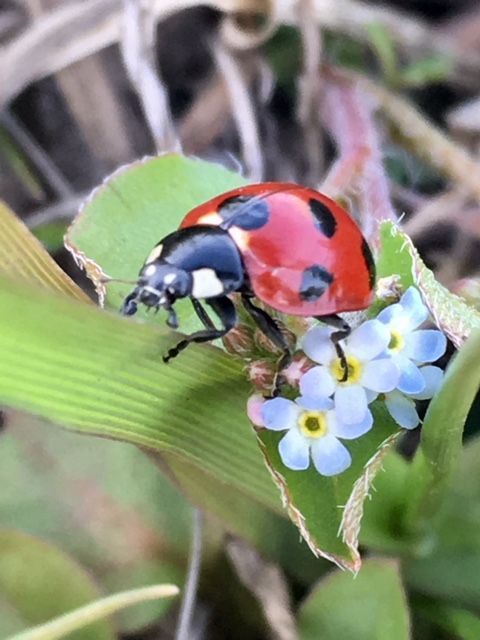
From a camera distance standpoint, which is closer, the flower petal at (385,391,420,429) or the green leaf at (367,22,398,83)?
the flower petal at (385,391,420,429)

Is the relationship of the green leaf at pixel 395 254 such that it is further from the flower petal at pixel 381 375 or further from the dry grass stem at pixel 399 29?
the dry grass stem at pixel 399 29

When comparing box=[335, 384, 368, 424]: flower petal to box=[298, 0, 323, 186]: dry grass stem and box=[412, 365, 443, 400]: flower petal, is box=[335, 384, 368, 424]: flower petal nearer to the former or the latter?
box=[412, 365, 443, 400]: flower petal

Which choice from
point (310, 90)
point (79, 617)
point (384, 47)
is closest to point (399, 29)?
point (384, 47)

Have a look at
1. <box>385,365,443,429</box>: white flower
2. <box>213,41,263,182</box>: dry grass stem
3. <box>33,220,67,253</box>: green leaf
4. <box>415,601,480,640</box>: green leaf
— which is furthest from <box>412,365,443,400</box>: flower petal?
<box>33,220,67,253</box>: green leaf

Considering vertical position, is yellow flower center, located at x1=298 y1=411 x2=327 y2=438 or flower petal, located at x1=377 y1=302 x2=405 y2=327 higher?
flower petal, located at x1=377 y1=302 x2=405 y2=327

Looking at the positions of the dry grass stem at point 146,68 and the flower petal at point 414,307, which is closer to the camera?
the flower petal at point 414,307

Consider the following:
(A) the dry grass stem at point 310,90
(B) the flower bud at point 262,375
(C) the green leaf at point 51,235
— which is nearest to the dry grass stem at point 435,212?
(A) the dry grass stem at point 310,90

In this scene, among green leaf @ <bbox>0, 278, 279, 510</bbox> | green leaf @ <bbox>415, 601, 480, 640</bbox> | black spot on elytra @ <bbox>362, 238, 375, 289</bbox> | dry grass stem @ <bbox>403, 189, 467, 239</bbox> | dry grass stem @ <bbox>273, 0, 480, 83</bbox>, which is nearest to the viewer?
green leaf @ <bbox>0, 278, 279, 510</bbox>
